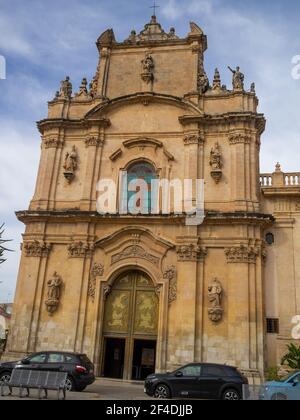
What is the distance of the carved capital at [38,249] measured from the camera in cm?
2133

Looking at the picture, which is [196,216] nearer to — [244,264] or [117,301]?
[244,264]

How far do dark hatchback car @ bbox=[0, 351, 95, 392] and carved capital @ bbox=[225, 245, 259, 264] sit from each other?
795 cm

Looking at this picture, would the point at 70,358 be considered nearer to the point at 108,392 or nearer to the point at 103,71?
the point at 108,392

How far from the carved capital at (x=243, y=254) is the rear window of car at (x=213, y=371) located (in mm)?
6302

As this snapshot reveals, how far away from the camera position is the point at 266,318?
761 inches

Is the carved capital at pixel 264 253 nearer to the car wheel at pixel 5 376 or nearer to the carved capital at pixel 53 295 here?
the carved capital at pixel 53 295

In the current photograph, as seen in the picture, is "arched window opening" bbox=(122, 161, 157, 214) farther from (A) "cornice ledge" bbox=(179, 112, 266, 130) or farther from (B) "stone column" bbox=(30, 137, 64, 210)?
(B) "stone column" bbox=(30, 137, 64, 210)

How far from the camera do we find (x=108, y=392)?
14930 mm

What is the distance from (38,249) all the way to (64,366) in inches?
313

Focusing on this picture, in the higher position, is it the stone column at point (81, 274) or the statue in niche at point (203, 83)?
the statue in niche at point (203, 83)

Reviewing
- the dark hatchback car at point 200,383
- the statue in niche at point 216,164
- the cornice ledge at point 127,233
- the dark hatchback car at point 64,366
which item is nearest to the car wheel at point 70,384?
the dark hatchback car at point 64,366

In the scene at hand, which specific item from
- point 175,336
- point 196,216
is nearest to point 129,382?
point 175,336

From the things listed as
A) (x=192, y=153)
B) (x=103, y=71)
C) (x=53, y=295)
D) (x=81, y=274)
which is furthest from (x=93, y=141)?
(x=53, y=295)

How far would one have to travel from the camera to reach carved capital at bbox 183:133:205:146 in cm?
2197
